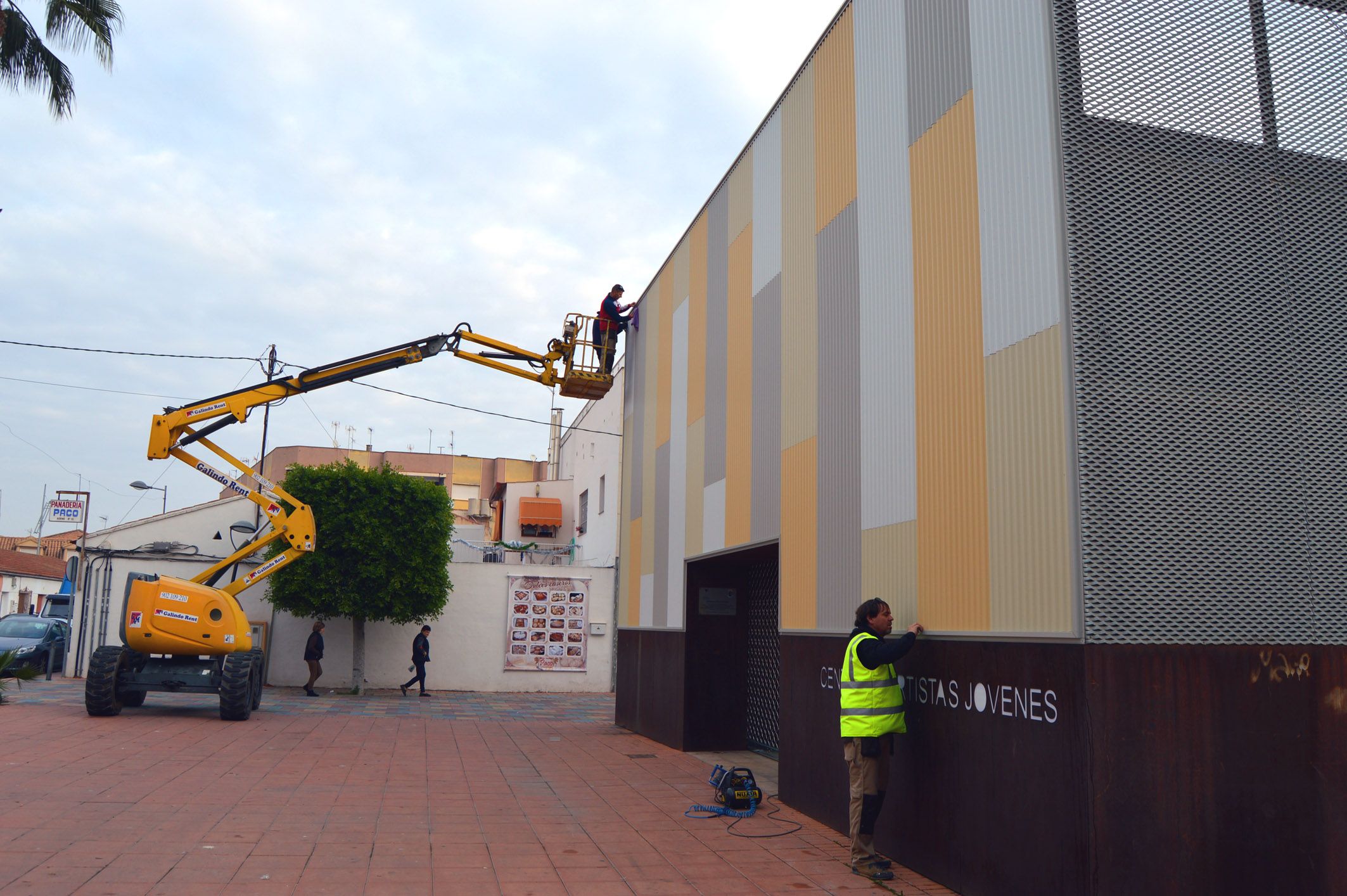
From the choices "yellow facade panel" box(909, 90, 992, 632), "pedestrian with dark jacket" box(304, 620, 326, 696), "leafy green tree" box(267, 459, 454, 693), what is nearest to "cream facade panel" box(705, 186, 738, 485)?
"yellow facade panel" box(909, 90, 992, 632)

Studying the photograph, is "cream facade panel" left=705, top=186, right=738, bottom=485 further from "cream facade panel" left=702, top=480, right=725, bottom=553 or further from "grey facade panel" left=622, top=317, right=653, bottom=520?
"grey facade panel" left=622, top=317, right=653, bottom=520

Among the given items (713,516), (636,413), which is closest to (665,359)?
(636,413)

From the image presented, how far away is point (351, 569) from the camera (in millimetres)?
21000

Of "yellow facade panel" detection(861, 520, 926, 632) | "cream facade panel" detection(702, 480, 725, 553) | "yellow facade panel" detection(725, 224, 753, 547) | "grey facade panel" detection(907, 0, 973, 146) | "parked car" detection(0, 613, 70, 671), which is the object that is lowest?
"parked car" detection(0, 613, 70, 671)

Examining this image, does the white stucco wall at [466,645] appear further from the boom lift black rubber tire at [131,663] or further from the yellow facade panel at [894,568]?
the yellow facade panel at [894,568]

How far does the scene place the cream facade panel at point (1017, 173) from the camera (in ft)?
19.6

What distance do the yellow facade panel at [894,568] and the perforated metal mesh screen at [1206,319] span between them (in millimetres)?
1869

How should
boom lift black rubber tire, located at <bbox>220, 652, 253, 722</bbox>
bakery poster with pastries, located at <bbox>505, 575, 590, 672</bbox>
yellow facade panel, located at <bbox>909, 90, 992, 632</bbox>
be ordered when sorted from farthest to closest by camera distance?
bakery poster with pastries, located at <bbox>505, 575, 590, 672</bbox>
boom lift black rubber tire, located at <bbox>220, 652, 253, 722</bbox>
yellow facade panel, located at <bbox>909, 90, 992, 632</bbox>

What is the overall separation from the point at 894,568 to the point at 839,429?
1.57 meters

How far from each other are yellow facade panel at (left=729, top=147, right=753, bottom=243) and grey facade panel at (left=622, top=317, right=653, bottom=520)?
403 cm

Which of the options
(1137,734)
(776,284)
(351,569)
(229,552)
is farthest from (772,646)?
(229,552)

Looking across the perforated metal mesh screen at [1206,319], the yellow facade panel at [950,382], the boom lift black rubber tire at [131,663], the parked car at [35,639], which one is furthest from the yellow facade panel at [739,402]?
the parked car at [35,639]

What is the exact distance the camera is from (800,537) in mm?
9375

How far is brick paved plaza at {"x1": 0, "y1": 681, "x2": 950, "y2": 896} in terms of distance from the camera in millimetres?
6422
